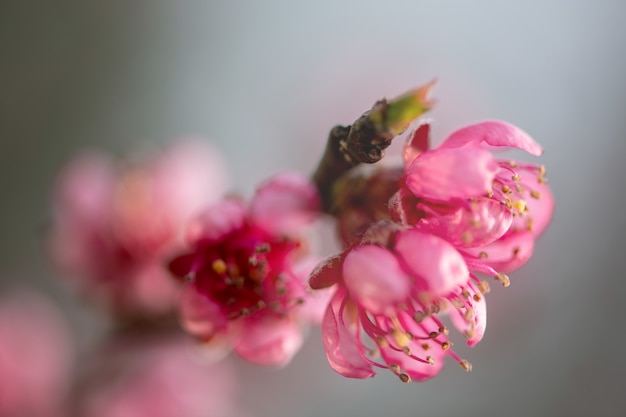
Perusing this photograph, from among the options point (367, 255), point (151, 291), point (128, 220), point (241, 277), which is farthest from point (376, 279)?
point (128, 220)

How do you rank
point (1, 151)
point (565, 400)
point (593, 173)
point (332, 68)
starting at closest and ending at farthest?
point (565, 400) → point (1, 151) → point (593, 173) → point (332, 68)

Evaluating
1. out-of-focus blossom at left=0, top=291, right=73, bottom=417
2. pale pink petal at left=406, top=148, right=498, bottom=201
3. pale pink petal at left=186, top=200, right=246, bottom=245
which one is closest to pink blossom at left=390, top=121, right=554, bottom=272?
pale pink petal at left=406, top=148, right=498, bottom=201

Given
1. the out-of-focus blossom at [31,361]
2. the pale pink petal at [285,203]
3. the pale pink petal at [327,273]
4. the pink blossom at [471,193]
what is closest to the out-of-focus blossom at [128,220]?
the out-of-focus blossom at [31,361]

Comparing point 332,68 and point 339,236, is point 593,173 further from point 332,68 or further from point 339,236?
point 339,236

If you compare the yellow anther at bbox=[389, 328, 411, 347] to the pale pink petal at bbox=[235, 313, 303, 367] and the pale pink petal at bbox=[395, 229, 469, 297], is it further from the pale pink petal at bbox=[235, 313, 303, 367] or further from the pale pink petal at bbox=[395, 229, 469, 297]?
the pale pink petal at bbox=[235, 313, 303, 367]

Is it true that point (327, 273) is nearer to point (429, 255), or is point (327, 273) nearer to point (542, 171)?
point (429, 255)

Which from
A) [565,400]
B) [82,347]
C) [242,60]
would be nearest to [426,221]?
[82,347]
